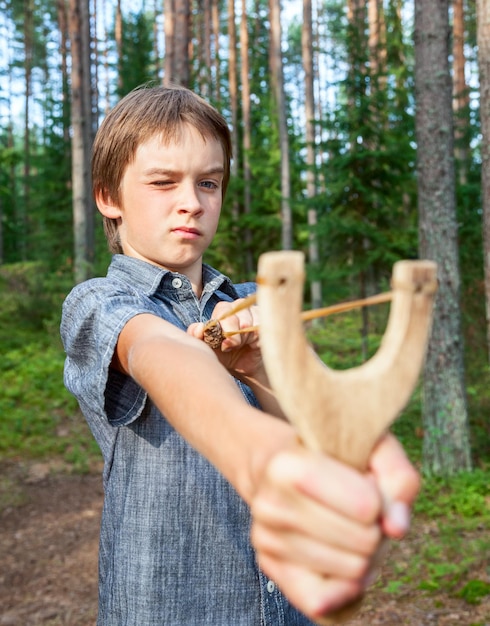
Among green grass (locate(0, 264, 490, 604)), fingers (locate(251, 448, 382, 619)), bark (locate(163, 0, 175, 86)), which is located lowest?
green grass (locate(0, 264, 490, 604))

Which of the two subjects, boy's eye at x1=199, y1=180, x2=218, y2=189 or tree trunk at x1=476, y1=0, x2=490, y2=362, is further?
tree trunk at x1=476, y1=0, x2=490, y2=362

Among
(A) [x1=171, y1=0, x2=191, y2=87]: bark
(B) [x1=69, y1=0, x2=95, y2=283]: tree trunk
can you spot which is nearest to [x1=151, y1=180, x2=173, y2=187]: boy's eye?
(A) [x1=171, y1=0, x2=191, y2=87]: bark

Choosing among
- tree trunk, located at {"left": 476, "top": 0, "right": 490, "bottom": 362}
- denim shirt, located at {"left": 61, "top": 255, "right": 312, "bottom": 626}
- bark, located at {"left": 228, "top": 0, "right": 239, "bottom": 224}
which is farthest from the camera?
bark, located at {"left": 228, "top": 0, "right": 239, "bottom": 224}

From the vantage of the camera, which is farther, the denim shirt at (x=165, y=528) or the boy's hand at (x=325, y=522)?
the denim shirt at (x=165, y=528)

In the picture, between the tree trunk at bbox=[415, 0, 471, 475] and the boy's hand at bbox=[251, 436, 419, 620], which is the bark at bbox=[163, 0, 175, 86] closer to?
the tree trunk at bbox=[415, 0, 471, 475]

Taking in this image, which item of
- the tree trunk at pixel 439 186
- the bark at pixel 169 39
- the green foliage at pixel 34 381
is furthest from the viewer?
the bark at pixel 169 39

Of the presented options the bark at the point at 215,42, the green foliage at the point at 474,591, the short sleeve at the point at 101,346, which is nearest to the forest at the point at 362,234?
the green foliage at the point at 474,591

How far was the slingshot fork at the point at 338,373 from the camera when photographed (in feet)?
2.21

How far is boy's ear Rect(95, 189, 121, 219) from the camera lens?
1721mm

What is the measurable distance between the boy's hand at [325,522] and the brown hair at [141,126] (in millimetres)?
1136

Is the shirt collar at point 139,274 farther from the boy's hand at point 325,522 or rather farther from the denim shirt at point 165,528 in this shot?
the boy's hand at point 325,522

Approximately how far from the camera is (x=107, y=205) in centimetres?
175

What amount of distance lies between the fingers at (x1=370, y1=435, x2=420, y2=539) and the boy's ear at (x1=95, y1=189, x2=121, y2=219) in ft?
3.99

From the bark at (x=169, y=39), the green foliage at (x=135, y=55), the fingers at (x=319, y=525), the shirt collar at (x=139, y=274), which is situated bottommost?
the fingers at (x=319, y=525)
